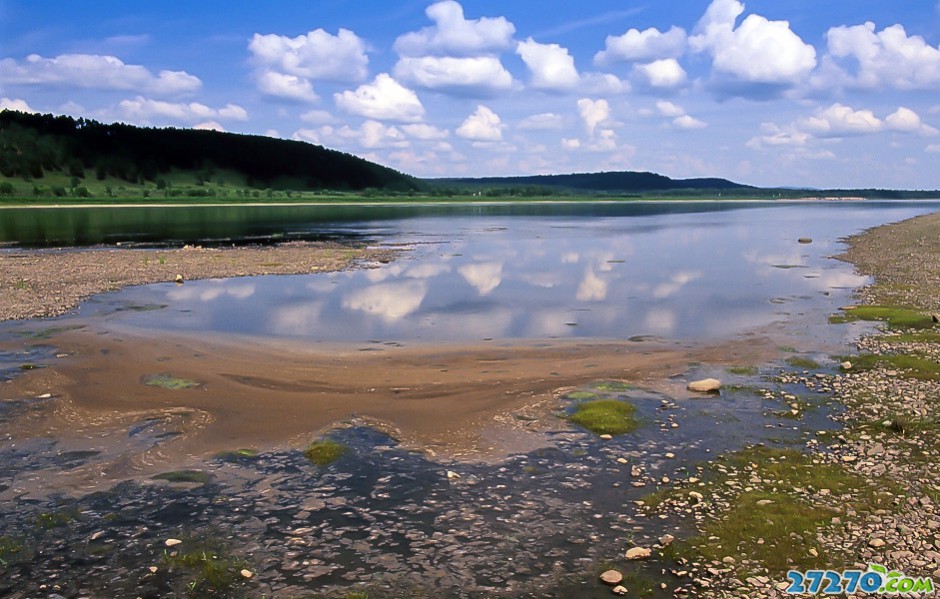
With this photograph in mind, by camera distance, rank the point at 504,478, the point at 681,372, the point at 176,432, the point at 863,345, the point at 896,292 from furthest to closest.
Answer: the point at 896,292
the point at 863,345
the point at 681,372
the point at 176,432
the point at 504,478

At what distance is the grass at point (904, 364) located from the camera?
1681cm

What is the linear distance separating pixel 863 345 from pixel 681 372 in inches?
253

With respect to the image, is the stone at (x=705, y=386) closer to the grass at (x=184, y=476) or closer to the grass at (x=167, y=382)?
the grass at (x=184, y=476)

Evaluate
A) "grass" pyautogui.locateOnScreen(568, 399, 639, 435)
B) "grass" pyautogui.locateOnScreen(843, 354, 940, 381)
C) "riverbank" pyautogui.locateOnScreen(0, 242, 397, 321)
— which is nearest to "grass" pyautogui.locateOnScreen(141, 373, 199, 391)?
"grass" pyautogui.locateOnScreen(568, 399, 639, 435)

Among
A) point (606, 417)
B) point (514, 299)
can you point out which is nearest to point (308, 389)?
point (606, 417)

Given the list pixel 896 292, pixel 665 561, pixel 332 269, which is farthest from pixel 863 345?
pixel 332 269

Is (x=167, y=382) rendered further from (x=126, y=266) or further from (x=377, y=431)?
(x=126, y=266)

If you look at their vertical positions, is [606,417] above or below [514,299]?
A: below

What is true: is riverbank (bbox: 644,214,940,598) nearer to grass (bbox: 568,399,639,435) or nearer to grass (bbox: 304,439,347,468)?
grass (bbox: 568,399,639,435)

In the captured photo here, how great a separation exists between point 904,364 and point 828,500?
9.48 metres

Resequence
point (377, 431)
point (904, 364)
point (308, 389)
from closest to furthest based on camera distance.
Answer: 1. point (377, 431)
2. point (308, 389)
3. point (904, 364)

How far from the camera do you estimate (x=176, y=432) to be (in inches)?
550

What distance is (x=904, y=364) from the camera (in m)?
17.9

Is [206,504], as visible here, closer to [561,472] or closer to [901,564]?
[561,472]
